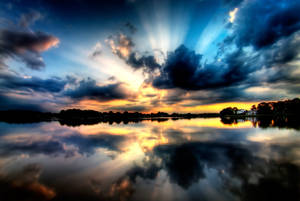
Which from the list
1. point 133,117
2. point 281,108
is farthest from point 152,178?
point 281,108

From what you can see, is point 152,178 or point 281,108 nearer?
point 152,178

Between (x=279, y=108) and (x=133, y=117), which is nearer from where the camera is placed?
(x=279, y=108)

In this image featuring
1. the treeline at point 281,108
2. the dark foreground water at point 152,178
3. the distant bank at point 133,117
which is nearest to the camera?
the dark foreground water at point 152,178

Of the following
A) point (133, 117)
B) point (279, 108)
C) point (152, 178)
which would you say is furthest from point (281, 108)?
point (152, 178)

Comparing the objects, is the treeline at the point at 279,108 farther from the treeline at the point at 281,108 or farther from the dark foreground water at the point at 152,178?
the dark foreground water at the point at 152,178

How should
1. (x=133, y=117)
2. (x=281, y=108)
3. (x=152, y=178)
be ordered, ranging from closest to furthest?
(x=152, y=178) → (x=281, y=108) → (x=133, y=117)

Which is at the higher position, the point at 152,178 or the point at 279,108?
the point at 279,108

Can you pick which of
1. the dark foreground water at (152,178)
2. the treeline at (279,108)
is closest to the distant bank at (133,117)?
the treeline at (279,108)

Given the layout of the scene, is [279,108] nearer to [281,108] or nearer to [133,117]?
[281,108]

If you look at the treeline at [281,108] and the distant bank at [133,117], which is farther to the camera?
the distant bank at [133,117]

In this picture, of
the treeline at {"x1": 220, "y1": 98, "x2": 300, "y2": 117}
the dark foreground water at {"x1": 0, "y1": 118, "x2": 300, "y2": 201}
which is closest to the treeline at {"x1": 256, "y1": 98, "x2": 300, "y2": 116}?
the treeline at {"x1": 220, "y1": 98, "x2": 300, "y2": 117}

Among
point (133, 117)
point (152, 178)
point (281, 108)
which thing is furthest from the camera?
point (133, 117)

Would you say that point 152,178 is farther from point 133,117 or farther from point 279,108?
point 279,108

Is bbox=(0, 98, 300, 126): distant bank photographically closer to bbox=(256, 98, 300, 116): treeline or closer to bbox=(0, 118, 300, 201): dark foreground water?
bbox=(256, 98, 300, 116): treeline
